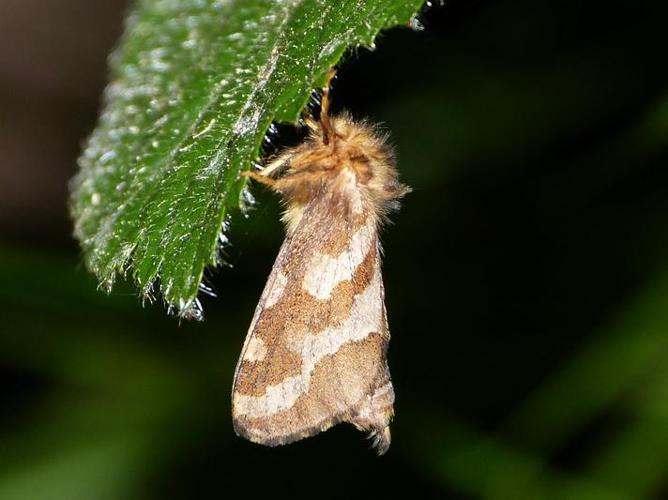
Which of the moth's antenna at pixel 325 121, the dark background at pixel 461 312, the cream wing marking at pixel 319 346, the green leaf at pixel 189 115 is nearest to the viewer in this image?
the green leaf at pixel 189 115

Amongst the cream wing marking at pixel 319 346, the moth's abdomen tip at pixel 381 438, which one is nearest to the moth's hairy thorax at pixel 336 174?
the cream wing marking at pixel 319 346

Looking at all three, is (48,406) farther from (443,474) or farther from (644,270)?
(644,270)

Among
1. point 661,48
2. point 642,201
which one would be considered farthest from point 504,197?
point 661,48

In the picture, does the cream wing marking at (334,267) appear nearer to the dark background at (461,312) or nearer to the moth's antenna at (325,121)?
the moth's antenna at (325,121)

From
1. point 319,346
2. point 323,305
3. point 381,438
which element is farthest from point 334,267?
point 381,438

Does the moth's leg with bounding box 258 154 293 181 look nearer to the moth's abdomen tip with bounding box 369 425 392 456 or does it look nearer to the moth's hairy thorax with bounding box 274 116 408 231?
the moth's hairy thorax with bounding box 274 116 408 231

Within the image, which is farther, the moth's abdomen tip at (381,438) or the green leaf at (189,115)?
the moth's abdomen tip at (381,438)
